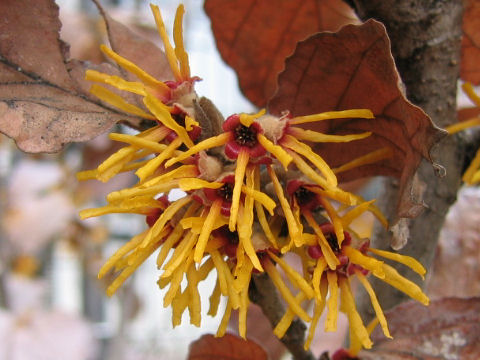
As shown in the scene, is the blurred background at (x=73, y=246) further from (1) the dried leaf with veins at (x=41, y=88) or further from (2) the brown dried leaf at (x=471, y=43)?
(1) the dried leaf with veins at (x=41, y=88)

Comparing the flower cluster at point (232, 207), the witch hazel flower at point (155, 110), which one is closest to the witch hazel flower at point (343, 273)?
the flower cluster at point (232, 207)

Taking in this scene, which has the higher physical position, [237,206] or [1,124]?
[1,124]

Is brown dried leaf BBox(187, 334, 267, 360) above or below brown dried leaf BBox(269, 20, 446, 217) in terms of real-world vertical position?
below

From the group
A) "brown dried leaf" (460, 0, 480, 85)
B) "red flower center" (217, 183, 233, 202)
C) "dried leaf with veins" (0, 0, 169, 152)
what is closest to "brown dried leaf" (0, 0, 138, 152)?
"dried leaf with veins" (0, 0, 169, 152)

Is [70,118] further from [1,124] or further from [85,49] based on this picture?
[85,49]

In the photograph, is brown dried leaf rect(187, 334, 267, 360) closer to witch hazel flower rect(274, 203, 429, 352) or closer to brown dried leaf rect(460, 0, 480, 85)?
witch hazel flower rect(274, 203, 429, 352)

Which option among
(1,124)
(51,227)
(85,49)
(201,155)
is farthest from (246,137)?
(51,227)
